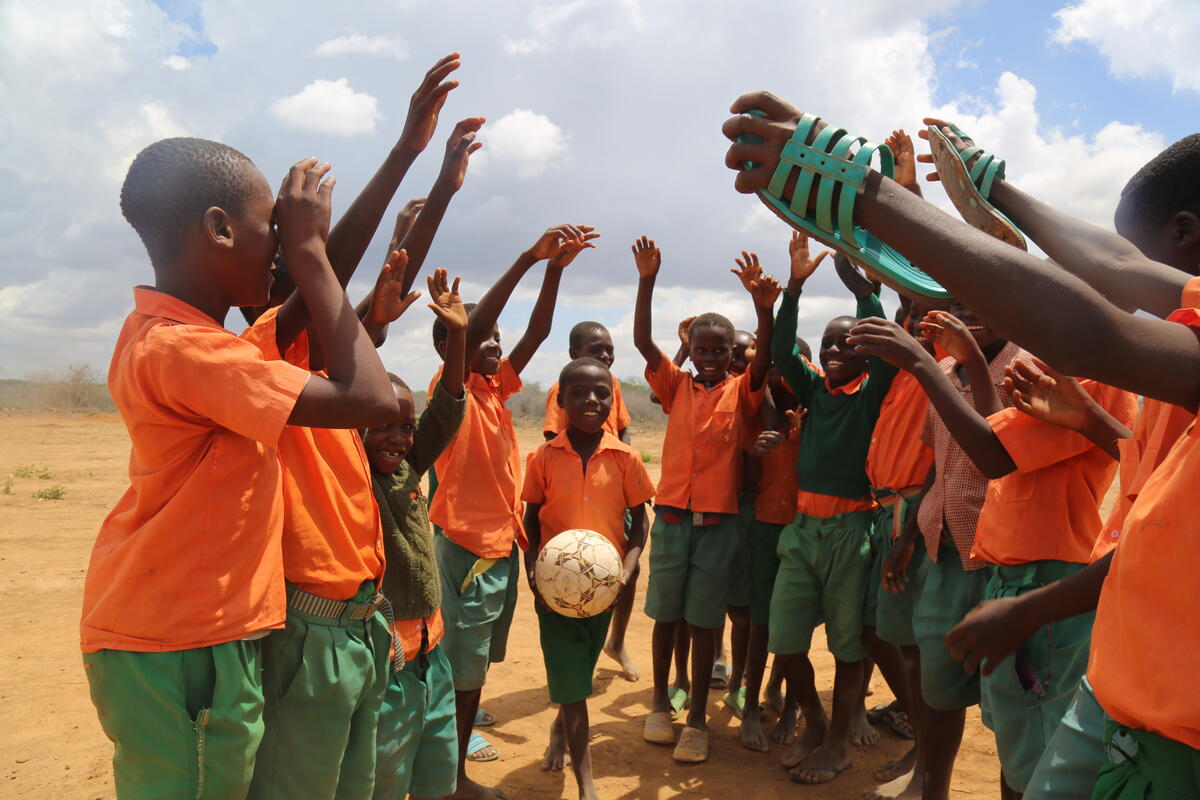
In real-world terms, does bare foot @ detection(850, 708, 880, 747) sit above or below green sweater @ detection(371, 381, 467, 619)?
below

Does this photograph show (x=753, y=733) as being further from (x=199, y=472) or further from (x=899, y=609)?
(x=199, y=472)

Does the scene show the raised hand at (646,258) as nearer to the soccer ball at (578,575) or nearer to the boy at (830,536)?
the boy at (830,536)

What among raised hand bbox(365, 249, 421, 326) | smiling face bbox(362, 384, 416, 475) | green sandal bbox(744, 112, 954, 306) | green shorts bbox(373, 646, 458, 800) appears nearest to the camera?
green sandal bbox(744, 112, 954, 306)

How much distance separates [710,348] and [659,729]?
7.43ft

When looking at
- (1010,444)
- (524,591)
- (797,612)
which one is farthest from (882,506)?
(524,591)

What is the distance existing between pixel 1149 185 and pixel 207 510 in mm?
2291

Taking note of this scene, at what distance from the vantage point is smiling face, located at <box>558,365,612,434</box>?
4465mm

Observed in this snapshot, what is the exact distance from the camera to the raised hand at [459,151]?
9.38ft

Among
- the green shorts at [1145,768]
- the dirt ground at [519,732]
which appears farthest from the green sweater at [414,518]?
the green shorts at [1145,768]

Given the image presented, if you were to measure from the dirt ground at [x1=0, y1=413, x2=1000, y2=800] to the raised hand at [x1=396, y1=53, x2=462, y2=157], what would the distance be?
315cm

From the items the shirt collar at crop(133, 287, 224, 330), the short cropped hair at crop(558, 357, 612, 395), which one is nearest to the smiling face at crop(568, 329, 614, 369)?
the short cropped hair at crop(558, 357, 612, 395)

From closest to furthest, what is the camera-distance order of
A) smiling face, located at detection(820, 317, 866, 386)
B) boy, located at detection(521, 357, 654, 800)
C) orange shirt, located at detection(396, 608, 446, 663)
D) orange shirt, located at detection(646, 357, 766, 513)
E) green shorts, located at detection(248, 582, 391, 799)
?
green shorts, located at detection(248, 582, 391, 799), orange shirt, located at detection(396, 608, 446, 663), boy, located at detection(521, 357, 654, 800), smiling face, located at detection(820, 317, 866, 386), orange shirt, located at detection(646, 357, 766, 513)

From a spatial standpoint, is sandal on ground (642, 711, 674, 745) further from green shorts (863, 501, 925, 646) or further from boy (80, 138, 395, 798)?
boy (80, 138, 395, 798)

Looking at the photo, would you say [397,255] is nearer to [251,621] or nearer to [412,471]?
[412,471]
